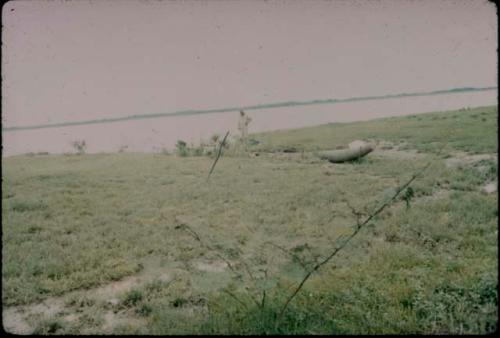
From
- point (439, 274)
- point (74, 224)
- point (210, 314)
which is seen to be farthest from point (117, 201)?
point (439, 274)

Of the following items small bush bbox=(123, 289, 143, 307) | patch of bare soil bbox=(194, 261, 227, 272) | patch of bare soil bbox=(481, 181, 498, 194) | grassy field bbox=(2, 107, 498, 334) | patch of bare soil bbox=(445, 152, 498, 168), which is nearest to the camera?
grassy field bbox=(2, 107, 498, 334)

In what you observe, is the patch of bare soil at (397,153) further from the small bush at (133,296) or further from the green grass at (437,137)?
the small bush at (133,296)

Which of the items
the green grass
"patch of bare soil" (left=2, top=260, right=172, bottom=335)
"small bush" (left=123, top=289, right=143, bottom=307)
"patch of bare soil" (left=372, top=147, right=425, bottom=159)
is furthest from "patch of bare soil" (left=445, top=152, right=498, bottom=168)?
"small bush" (left=123, top=289, right=143, bottom=307)

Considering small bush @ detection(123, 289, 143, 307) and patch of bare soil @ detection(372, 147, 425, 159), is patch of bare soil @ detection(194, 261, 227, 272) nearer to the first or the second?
small bush @ detection(123, 289, 143, 307)

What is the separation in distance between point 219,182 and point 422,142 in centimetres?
855

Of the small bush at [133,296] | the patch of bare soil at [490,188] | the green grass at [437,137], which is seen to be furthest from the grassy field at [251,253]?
the green grass at [437,137]

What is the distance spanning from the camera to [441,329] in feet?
11.8

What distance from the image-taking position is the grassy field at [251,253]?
396 cm

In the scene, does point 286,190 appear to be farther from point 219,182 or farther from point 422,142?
point 422,142

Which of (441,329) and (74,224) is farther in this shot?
(74,224)

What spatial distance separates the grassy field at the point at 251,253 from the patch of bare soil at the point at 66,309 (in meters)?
0.02

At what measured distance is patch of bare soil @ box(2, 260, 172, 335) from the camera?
4.13m

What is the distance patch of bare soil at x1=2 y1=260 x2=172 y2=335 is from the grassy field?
0.02m

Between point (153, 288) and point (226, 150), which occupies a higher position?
point (226, 150)
